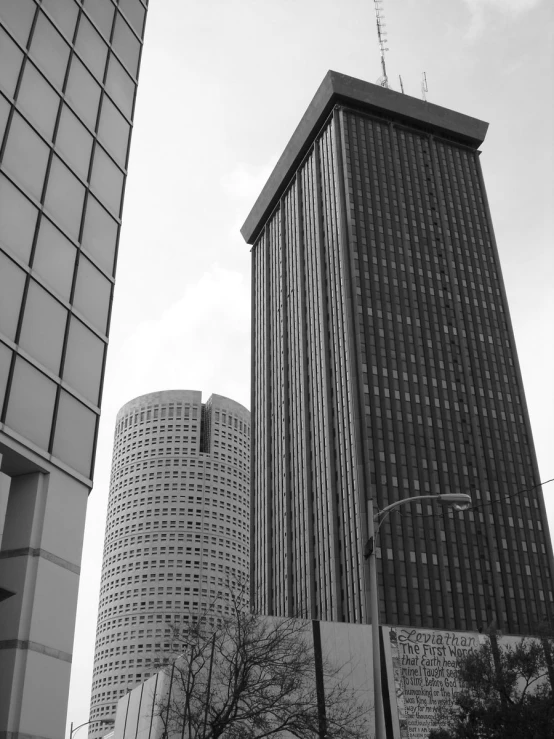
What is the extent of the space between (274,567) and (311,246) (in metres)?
58.8

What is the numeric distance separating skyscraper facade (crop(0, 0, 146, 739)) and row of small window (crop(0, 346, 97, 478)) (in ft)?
0.12

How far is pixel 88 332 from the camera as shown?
83.7 feet

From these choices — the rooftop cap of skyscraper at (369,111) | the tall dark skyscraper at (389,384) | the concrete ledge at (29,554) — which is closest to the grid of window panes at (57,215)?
the concrete ledge at (29,554)

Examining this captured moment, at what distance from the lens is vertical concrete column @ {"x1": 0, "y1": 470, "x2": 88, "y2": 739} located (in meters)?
19.7

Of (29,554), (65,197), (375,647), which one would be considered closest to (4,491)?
(29,554)

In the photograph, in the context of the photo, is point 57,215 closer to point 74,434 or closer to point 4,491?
point 74,434

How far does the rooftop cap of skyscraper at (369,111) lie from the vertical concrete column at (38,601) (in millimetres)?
138979

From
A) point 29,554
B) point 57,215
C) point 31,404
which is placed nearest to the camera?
point 29,554

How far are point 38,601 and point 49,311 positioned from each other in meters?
8.37

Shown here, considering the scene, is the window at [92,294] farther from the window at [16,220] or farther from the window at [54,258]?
the window at [16,220]

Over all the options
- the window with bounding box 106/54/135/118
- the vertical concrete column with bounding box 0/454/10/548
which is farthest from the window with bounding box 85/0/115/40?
the vertical concrete column with bounding box 0/454/10/548

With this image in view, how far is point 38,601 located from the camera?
2070cm

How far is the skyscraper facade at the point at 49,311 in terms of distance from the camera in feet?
67.7

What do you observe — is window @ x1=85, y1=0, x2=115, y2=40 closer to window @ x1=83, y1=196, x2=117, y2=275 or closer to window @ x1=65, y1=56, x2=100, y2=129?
window @ x1=65, y1=56, x2=100, y2=129
